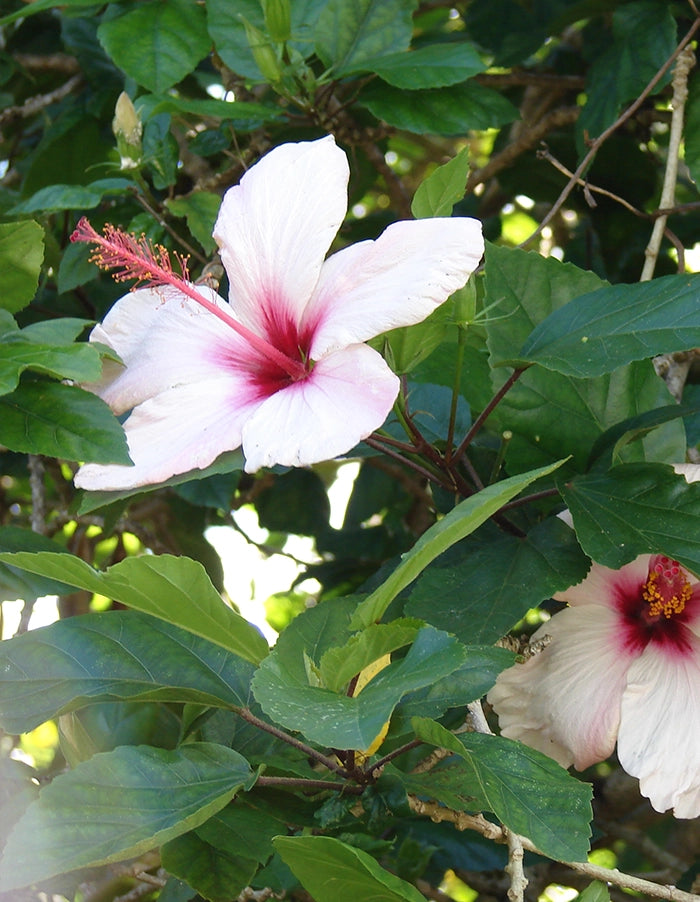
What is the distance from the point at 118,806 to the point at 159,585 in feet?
0.55

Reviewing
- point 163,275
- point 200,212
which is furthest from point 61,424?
point 200,212

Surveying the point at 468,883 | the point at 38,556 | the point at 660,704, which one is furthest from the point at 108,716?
the point at 468,883

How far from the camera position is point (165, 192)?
1790mm

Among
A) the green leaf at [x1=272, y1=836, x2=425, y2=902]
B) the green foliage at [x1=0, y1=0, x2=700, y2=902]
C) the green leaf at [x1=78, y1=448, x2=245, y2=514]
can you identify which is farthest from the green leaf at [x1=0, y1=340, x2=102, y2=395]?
the green leaf at [x1=272, y1=836, x2=425, y2=902]

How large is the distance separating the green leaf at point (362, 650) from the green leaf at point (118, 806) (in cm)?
11

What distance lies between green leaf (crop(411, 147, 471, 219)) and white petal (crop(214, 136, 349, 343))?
74mm

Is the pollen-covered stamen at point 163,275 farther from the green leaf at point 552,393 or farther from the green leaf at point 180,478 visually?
the green leaf at point 552,393

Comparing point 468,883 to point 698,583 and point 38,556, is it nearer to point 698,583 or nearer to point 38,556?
point 698,583

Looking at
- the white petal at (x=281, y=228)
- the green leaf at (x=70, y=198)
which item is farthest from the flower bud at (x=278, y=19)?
the white petal at (x=281, y=228)

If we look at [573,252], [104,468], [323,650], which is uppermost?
[104,468]

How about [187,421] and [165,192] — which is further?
[165,192]

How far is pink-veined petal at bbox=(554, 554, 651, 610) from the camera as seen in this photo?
1.07m

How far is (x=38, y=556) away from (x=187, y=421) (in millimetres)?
236

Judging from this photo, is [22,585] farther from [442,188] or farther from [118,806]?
[442,188]
